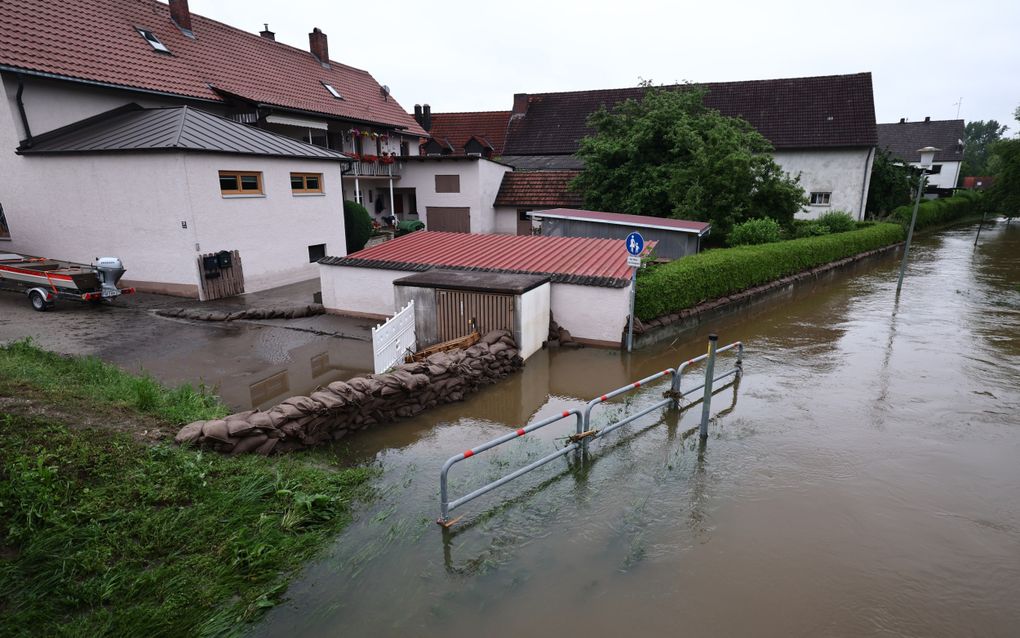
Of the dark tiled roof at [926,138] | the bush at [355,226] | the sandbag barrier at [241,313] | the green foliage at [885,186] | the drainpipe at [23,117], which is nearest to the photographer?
the sandbag barrier at [241,313]

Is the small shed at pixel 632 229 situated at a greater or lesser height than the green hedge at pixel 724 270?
greater

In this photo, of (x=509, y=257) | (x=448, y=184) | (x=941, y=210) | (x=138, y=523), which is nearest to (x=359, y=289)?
(x=509, y=257)

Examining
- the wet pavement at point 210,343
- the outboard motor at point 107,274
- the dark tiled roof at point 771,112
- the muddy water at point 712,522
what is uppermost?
the dark tiled roof at point 771,112

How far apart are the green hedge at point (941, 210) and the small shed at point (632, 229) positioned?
21.5 metres

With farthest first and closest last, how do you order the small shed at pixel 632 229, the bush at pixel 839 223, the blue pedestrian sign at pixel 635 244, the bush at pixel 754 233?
the bush at pixel 839 223 < the bush at pixel 754 233 < the small shed at pixel 632 229 < the blue pedestrian sign at pixel 635 244

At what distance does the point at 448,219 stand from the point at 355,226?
677cm

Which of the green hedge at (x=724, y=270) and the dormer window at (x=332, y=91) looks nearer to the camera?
the green hedge at (x=724, y=270)

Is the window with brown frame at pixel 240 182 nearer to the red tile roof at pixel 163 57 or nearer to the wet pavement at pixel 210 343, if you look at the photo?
the wet pavement at pixel 210 343

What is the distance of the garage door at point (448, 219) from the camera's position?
27.0m

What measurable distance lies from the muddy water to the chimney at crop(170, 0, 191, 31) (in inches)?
868

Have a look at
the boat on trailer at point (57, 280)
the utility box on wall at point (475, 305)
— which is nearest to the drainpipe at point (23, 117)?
the boat on trailer at point (57, 280)

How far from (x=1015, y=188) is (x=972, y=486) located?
37946 millimetres

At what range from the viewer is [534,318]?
11711 mm

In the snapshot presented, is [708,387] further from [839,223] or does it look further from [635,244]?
[839,223]
